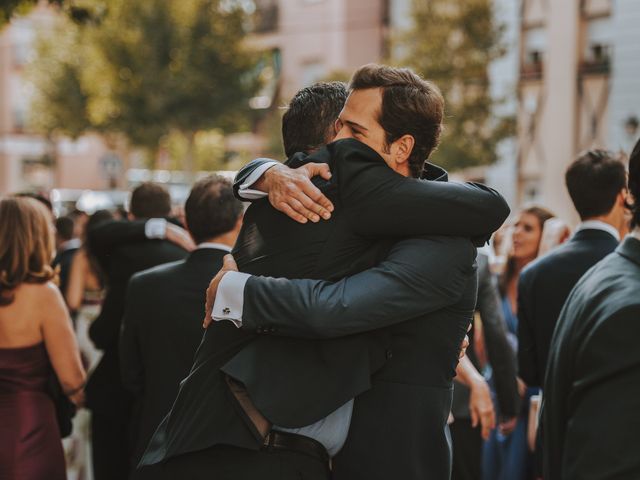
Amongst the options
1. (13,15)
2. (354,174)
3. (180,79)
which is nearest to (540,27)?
(180,79)

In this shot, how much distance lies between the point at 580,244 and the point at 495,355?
1268 mm

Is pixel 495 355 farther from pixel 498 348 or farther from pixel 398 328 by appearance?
pixel 398 328

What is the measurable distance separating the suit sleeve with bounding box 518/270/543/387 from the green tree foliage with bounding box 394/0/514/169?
78.8 ft

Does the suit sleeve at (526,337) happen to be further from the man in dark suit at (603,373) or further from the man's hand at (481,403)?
the man in dark suit at (603,373)

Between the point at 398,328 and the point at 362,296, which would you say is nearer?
the point at 362,296

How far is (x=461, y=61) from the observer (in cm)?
2981

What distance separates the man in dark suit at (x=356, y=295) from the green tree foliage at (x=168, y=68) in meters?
34.4

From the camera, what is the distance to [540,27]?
3291cm

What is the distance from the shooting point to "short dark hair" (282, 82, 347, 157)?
3287 millimetres

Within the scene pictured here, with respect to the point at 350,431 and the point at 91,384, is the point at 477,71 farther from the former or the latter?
the point at 350,431

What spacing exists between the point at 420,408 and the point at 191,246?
3507 mm

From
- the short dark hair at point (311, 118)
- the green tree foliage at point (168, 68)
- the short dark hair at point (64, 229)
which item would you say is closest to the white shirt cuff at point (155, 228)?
the short dark hair at point (311, 118)

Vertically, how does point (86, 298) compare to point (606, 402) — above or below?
below

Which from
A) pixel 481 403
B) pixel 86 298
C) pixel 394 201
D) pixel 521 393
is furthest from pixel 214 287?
pixel 86 298
